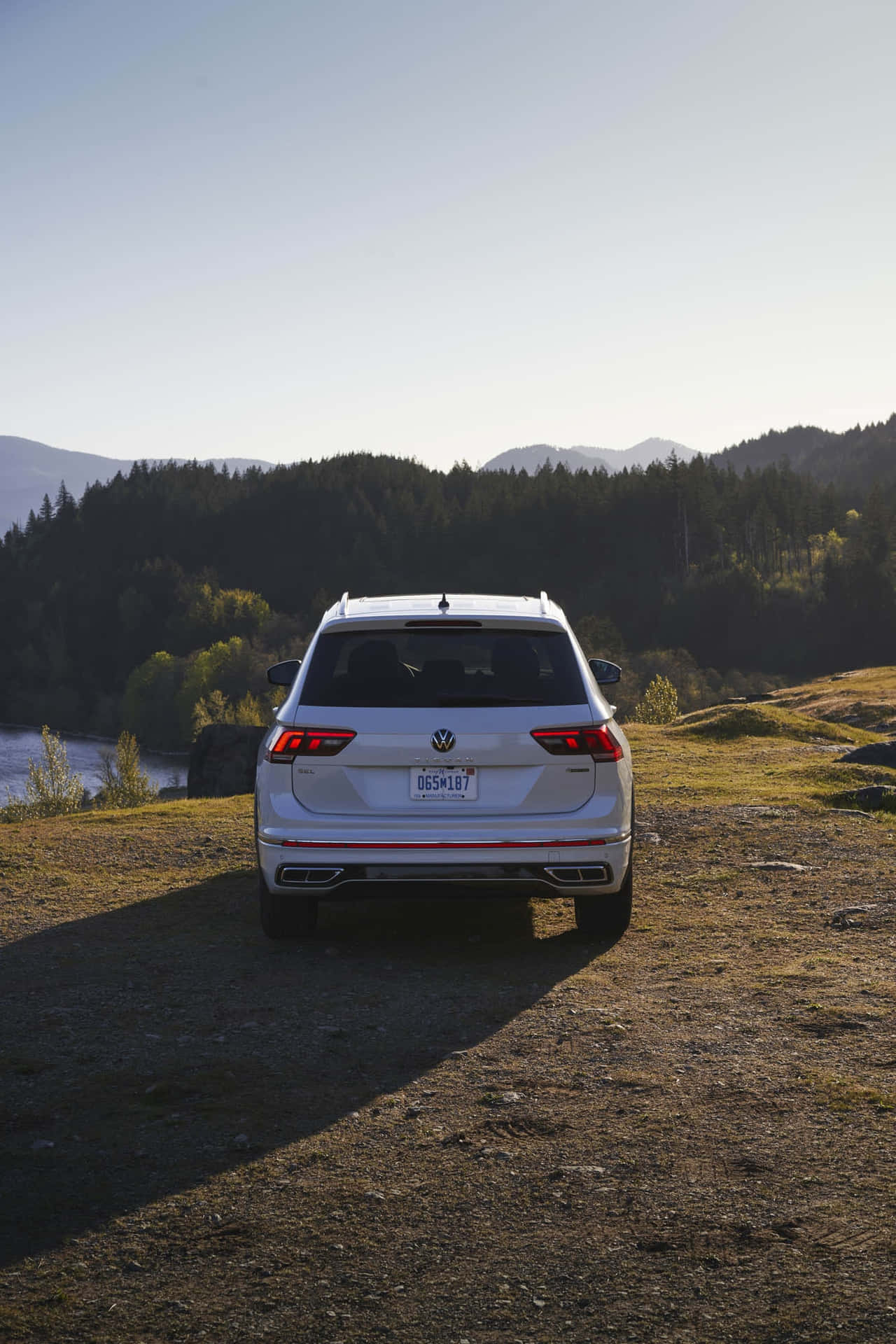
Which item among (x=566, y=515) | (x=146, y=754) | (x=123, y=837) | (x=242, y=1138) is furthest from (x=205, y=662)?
(x=242, y=1138)

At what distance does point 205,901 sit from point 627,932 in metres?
3.11

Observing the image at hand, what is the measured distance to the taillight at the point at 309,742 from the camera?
21.0 ft

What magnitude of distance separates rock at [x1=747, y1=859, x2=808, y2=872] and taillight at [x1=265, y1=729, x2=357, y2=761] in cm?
440

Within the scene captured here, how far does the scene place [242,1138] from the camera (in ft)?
13.7

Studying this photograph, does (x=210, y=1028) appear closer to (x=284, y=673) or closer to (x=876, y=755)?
A: (x=284, y=673)

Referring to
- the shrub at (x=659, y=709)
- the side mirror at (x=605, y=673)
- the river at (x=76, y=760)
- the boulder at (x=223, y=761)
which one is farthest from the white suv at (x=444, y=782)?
the river at (x=76, y=760)

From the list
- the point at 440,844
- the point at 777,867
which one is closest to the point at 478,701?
the point at 440,844

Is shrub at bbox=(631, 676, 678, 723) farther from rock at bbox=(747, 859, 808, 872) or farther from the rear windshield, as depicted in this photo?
the rear windshield

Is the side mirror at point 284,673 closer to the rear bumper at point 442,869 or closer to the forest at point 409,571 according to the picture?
the rear bumper at point 442,869

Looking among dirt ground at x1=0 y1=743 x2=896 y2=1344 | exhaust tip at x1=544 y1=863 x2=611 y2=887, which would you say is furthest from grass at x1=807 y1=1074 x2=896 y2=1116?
exhaust tip at x1=544 y1=863 x2=611 y2=887

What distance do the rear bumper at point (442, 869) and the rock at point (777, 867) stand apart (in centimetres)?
334

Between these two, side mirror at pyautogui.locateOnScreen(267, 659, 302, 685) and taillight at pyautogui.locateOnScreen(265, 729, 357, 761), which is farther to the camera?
side mirror at pyautogui.locateOnScreen(267, 659, 302, 685)

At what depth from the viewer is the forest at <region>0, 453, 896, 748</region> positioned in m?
118

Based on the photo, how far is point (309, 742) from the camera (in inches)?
253
